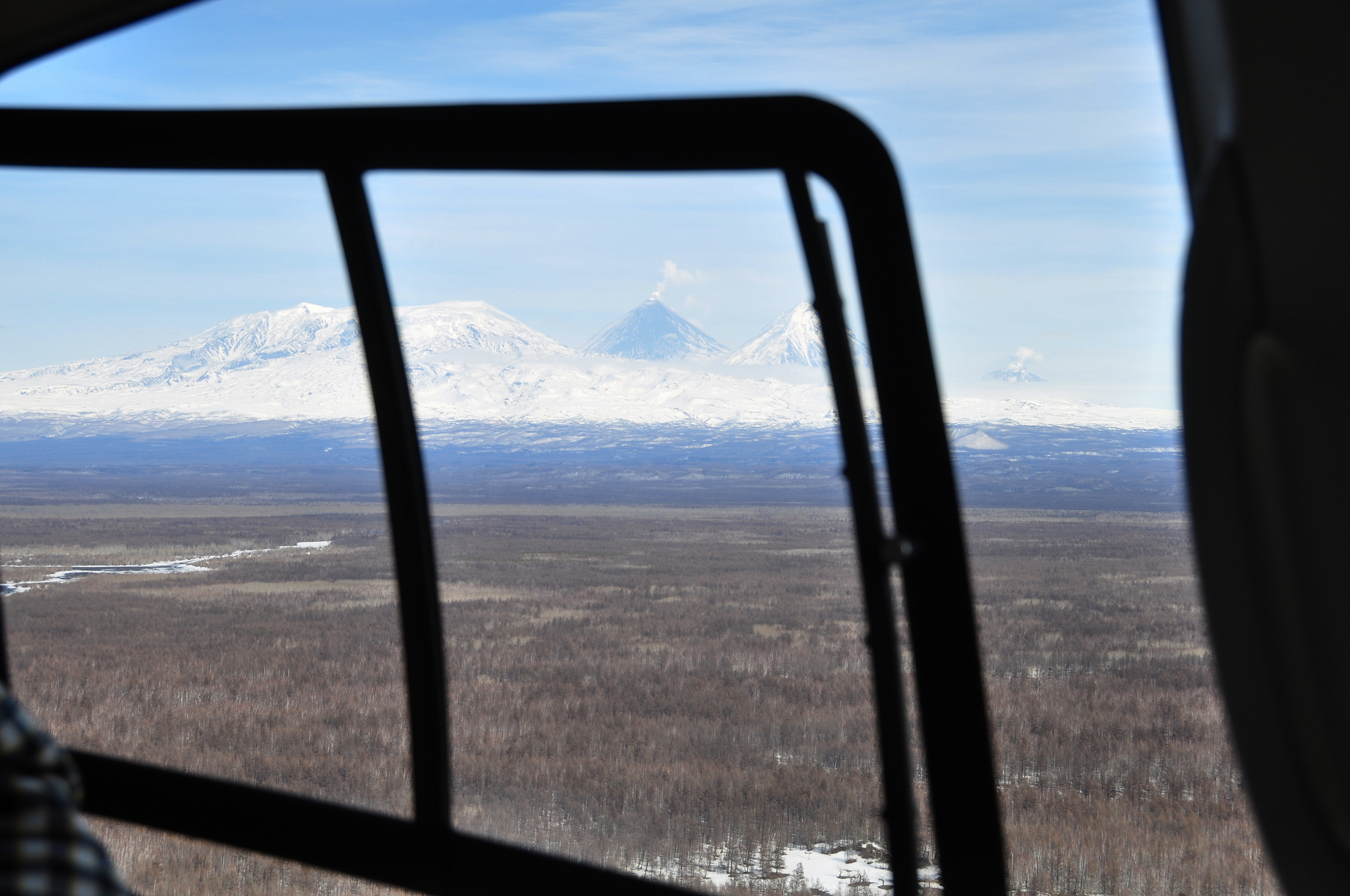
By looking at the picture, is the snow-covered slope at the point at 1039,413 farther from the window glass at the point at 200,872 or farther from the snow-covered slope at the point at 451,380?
the window glass at the point at 200,872

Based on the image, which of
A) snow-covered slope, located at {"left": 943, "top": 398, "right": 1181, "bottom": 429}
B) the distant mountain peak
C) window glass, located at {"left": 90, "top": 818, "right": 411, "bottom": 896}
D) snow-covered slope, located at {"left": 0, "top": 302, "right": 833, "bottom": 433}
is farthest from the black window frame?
the distant mountain peak

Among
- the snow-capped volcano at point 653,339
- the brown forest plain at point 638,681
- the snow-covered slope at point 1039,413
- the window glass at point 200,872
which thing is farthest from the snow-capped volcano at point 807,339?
the snow-covered slope at point 1039,413

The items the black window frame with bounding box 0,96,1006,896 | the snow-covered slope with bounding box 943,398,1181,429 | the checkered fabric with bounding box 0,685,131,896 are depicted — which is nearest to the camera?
the checkered fabric with bounding box 0,685,131,896

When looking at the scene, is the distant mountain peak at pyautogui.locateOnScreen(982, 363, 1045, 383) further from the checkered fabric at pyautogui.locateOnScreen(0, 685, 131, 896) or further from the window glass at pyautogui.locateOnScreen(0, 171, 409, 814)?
the checkered fabric at pyautogui.locateOnScreen(0, 685, 131, 896)

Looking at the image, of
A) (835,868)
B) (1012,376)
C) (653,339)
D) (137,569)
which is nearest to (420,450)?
(653,339)

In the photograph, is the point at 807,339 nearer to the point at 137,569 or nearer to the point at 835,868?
the point at 835,868

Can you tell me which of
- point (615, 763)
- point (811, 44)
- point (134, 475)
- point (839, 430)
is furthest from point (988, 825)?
point (811, 44)
